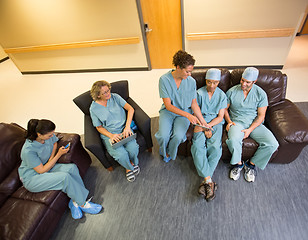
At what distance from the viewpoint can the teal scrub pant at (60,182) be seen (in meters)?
1.43

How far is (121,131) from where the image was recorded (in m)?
1.83

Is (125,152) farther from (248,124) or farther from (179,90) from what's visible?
(248,124)

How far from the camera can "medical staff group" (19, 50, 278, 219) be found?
4.81ft

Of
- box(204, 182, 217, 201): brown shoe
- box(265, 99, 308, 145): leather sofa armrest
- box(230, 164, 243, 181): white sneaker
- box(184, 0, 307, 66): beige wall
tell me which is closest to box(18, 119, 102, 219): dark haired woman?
box(204, 182, 217, 201): brown shoe

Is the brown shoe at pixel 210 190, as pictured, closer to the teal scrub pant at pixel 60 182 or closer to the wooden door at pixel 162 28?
the teal scrub pant at pixel 60 182

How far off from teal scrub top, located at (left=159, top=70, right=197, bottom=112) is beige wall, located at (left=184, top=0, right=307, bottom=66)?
76.5 inches

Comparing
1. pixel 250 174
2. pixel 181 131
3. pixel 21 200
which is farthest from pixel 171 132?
pixel 21 200

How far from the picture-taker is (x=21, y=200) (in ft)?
4.64

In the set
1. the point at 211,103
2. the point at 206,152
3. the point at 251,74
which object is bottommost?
the point at 206,152

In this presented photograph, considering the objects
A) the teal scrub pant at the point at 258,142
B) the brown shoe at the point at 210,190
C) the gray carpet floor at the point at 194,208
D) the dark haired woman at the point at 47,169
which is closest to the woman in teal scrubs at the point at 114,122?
the gray carpet floor at the point at 194,208

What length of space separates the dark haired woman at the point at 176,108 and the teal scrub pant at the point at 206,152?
15 cm

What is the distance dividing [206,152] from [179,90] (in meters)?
0.72

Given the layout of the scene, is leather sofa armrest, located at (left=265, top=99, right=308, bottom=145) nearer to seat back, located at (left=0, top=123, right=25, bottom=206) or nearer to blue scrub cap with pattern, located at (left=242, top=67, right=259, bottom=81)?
blue scrub cap with pattern, located at (left=242, top=67, right=259, bottom=81)

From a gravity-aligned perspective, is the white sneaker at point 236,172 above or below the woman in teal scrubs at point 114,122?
below
